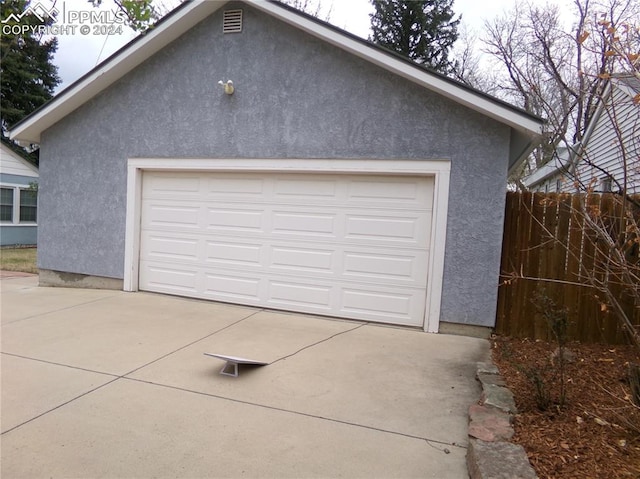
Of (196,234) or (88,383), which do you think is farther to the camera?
(196,234)

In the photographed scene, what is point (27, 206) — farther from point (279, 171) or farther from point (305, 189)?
point (305, 189)

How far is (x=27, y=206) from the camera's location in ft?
57.9

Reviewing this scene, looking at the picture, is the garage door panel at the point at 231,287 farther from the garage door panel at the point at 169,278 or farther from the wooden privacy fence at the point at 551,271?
the wooden privacy fence at the point at 551,271

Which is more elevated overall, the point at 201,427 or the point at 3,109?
the point at 3,109

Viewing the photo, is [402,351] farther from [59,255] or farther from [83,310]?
[59,255]

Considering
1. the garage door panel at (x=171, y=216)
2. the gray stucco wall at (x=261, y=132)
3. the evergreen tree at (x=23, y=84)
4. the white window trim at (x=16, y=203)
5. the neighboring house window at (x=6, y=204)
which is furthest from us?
the evergreen tree at (x=23, y=84)

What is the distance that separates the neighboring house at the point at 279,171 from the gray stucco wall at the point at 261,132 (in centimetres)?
2

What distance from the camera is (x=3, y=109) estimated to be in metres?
22.5

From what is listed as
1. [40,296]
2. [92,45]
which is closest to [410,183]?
[92,45]

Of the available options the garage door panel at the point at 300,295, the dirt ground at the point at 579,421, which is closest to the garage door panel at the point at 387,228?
the garage door panel at the point at 300,295

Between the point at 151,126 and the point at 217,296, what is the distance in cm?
311

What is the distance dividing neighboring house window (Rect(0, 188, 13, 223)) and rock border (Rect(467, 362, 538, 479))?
17990 mm

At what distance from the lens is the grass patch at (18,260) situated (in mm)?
11688

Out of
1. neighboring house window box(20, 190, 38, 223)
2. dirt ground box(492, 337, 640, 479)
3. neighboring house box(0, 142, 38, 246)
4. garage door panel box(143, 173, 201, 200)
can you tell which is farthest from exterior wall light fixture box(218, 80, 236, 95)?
neighboring house window box(20, 190, 38, 223)
